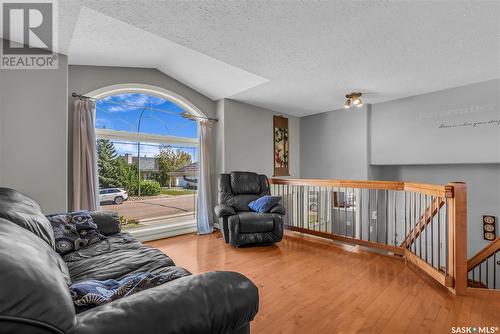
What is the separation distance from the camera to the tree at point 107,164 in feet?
12.4

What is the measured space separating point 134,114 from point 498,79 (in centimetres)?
559

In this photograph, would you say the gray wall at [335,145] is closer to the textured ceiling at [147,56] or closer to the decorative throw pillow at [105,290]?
the textured ceiling at [147,56]

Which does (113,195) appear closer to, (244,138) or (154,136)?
(154,136)

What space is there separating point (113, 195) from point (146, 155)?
0.80m

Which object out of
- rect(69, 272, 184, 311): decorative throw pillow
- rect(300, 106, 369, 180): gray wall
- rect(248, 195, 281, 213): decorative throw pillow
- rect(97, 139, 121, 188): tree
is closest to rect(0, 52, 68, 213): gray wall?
rect(97, 139, 121, 188): tree

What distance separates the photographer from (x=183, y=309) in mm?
876

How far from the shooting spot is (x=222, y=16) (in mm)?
2398

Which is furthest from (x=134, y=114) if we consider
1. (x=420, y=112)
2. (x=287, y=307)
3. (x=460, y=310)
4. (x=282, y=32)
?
(x=420, y=112)

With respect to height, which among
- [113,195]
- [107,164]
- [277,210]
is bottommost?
[277,210]

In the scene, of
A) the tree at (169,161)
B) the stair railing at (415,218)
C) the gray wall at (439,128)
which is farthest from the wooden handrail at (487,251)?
the tree at (169,161)

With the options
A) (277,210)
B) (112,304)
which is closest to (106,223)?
(112,304)

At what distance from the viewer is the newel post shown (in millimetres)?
2189

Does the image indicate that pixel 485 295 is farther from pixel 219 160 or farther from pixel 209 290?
pixel 219 160

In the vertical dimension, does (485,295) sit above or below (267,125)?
below
